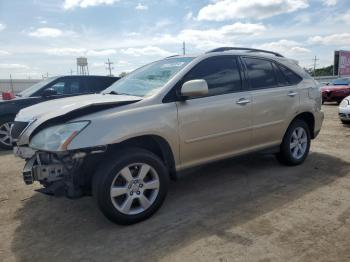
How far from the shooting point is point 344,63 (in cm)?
3534

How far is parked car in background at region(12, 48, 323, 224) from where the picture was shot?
315 centimetres

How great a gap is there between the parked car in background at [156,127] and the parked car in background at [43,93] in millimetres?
3541

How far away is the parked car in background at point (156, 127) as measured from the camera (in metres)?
3.15

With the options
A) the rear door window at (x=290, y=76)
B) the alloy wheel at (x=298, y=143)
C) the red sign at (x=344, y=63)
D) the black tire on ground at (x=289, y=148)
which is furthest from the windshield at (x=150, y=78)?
the red sign at (x=344, y=63)

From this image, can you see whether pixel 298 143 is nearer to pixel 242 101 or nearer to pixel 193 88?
pixel 242 101

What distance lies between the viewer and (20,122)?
379 cm

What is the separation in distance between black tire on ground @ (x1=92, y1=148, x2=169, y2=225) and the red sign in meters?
36.6

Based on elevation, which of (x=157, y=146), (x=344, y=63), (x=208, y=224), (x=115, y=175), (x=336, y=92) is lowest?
(x=208, y=224)

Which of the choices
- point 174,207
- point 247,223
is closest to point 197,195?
point 174,207

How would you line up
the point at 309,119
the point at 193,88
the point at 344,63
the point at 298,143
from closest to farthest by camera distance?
1. the point at 193,88
2. the point at 298,143
3. the point at 309,119
4. the point at 344,63

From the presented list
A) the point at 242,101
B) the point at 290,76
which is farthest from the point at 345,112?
the point at 242,101

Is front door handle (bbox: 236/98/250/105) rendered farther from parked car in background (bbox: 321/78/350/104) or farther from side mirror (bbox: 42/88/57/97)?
parked car in background (bbox: 321/78/350/104)

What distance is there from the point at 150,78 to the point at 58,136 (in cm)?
150

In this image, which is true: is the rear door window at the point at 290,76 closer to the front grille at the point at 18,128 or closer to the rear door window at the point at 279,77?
the rear door window at the point at 279,77
